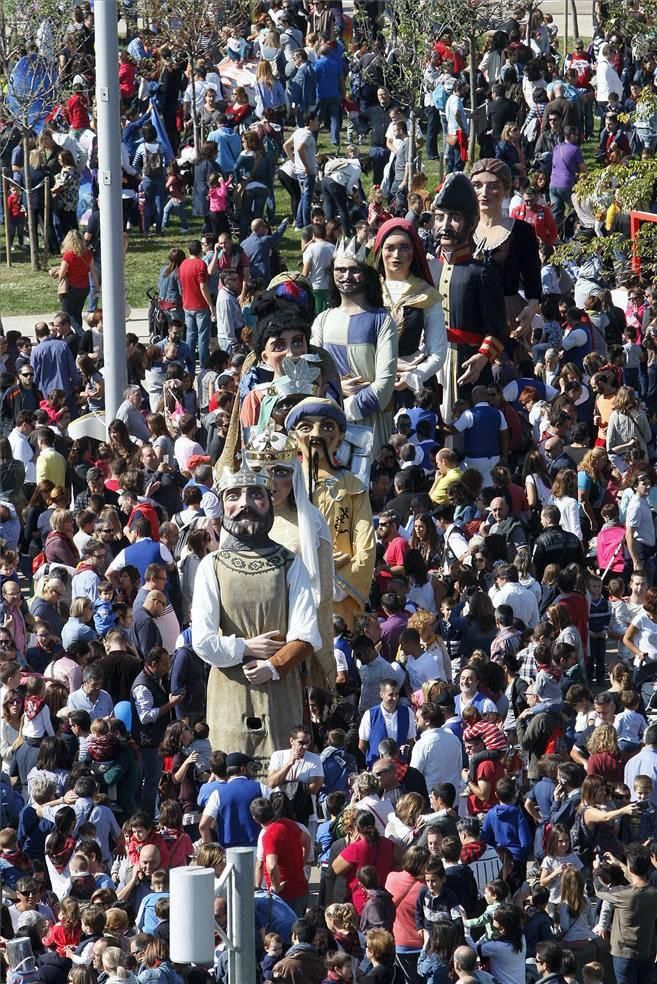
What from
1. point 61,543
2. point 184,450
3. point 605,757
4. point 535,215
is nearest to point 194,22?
point 535,215

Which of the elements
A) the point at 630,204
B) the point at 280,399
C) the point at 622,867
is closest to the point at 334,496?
the point at 280,399

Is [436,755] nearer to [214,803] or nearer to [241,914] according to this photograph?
[214,803]

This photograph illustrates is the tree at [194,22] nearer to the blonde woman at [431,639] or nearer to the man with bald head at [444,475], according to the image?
the man with bald head at [444,475]

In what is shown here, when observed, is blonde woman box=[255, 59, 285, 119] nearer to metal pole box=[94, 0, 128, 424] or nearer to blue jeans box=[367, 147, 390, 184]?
blue jeans box=[367, 147, 390, 184]

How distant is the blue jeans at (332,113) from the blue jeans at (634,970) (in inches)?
797

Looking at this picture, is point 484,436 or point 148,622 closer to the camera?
point 148,622

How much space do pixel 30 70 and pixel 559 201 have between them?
654cm

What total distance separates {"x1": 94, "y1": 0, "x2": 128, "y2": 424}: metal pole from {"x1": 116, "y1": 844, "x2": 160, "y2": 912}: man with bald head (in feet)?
22.7

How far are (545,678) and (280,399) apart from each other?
2408 mm

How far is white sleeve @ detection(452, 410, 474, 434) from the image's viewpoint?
58.0 ft

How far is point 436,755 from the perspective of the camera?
13.1 m

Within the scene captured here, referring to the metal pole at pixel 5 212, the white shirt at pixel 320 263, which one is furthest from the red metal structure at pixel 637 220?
the metal pole at pixel 5 212

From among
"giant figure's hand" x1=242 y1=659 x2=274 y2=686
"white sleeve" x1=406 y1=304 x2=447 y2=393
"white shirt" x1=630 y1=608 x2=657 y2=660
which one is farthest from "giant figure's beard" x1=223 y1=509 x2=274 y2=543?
"white sleeve" x1=406 y1=304 x2=447 y2=393

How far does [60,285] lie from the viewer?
23.1m
